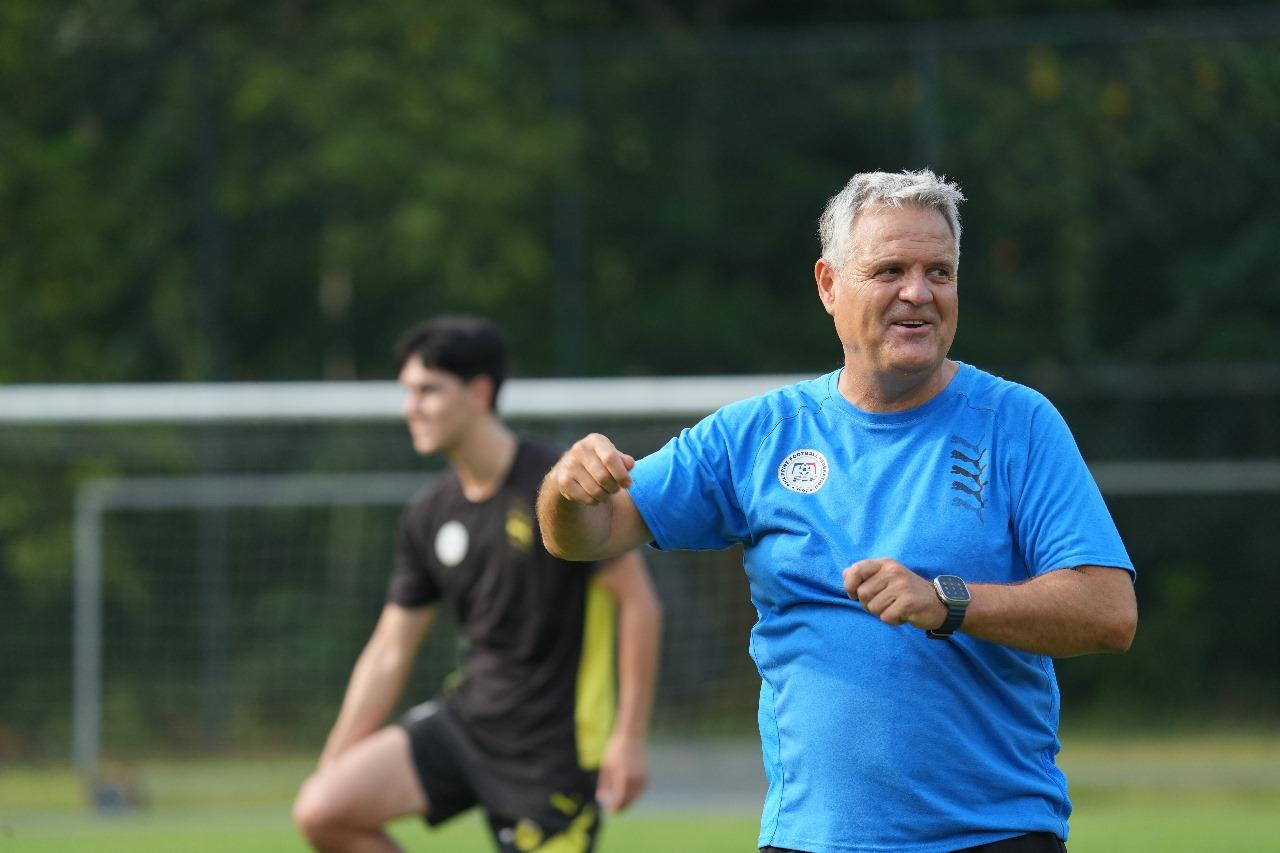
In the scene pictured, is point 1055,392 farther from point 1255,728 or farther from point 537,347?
point 537,347

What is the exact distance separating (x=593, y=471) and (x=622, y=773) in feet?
7.86

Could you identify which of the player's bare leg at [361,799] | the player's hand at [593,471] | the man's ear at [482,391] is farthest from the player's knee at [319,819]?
the player's hand at [593,471]

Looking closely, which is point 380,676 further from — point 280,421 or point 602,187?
point 602,187

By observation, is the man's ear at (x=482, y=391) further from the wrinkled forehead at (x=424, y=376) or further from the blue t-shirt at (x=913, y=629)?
the blue t-shirt at (x=913, y=629)

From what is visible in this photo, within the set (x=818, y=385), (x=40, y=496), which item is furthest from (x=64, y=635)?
(x=818, y=385)

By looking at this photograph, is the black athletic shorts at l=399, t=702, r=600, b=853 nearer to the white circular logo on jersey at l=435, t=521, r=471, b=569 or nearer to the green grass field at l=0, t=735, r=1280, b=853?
the white circular logo on jersey at l=435, t=521, r=471, b=569

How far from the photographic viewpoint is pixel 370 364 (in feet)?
48.1

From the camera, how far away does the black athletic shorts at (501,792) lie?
5703mm

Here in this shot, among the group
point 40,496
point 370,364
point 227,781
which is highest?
point 370,364

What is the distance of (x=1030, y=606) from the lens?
10.7 ft

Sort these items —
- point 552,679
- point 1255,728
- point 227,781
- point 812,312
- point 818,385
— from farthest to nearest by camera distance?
point 812,312, point 1255,728, point 227,781, point 552,679, point 818,385

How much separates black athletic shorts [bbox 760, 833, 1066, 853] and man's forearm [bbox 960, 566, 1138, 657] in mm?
342

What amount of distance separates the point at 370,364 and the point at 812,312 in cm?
335

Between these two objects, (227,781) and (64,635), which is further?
(64,635)
